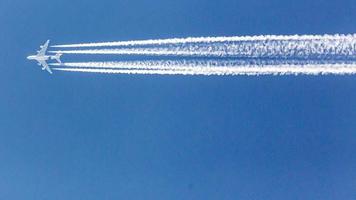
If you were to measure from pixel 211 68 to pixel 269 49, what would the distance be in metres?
1.38

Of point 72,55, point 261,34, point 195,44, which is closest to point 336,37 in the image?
point 261,34

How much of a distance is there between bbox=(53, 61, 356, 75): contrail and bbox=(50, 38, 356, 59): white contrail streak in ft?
→ 0.60

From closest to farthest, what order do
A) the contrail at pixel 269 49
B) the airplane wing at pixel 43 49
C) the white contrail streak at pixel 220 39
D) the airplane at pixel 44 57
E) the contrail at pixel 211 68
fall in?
the contrail at pixel 269 49 → the contrail at pixel 211 68 → the white contrail streak at pixel 220 39 → the airplane at pixel 44 57 → the airplane wing at pixel 43 49

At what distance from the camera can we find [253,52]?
12.7m

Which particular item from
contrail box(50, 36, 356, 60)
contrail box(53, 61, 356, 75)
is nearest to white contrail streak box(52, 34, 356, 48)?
contrail box(50, 36, 356, 60)

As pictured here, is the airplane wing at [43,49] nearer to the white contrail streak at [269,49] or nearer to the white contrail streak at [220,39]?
the white contrail streak at [220,39]

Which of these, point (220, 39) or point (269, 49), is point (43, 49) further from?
point (269, 49)

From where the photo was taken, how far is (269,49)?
41.5ft

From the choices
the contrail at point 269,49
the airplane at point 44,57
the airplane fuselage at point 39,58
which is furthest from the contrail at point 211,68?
the airplane fuselage at point 39,58

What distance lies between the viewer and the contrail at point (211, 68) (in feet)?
39.9

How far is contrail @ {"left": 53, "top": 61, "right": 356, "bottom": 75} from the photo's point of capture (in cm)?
1216

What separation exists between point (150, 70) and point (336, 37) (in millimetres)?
4332

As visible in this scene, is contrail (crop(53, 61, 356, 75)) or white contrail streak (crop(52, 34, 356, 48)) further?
white contrail streak (crop(52, 34, 356, 48))

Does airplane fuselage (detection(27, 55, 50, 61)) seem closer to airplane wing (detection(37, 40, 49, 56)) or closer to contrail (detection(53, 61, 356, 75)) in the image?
airplane wing (detection(37, 40, 49, 56))
